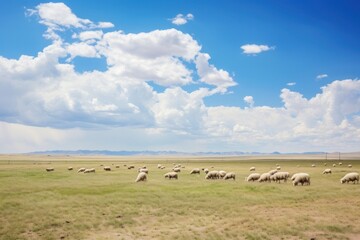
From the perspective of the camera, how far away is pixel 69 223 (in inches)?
883

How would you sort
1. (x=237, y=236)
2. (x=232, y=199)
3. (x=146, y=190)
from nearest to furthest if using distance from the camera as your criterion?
1. (x=237, y=236)
2. (x=232, y=199)
3. (x=146, y=190)

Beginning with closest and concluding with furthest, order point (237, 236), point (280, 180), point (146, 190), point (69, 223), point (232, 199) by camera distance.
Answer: point (237, 236) → point (69, 223) → point (232, 199) → point (146, 190) → point (280, 180)

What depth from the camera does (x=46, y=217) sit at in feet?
77.7

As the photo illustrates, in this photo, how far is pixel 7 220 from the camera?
75.5 feet

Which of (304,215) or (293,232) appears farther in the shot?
(304,215)

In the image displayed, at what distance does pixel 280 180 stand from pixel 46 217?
32.9 meters

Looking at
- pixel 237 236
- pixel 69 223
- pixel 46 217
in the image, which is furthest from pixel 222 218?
pixel 46 217

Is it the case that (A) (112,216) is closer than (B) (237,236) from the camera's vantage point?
No

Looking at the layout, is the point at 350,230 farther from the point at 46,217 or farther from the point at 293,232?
the point at 46,217

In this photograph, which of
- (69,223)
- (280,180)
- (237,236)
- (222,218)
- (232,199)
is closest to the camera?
(237,236)

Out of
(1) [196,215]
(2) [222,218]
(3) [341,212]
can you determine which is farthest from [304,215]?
(1) [196,215]

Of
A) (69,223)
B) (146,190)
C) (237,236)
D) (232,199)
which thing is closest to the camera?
(237,236)

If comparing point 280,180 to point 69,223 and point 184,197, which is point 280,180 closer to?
point 184,197

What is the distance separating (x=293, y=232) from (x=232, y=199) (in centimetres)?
1071
